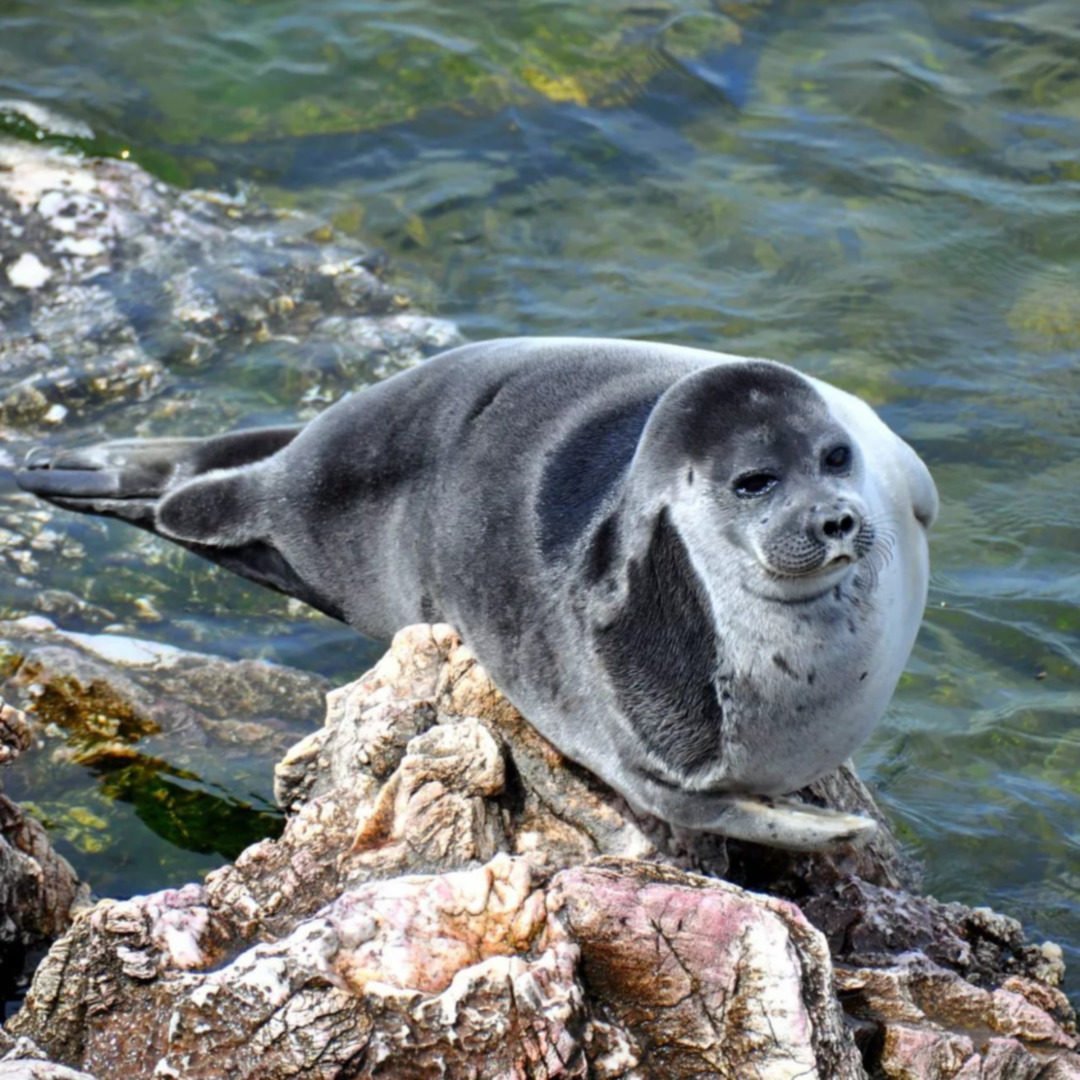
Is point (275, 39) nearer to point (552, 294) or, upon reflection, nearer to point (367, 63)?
point (367, 63)

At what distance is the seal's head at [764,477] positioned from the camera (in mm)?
4582

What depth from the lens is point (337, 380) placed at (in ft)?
29.1

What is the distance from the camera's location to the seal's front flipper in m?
4.97

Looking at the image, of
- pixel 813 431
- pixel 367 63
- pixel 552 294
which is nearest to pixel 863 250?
pixel 552 294

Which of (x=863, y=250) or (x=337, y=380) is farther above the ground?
(x=863, y=250)

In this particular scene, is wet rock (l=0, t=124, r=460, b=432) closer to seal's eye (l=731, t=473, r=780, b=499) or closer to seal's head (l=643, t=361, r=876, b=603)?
seal's head (l=643, t=361, r=876, b=603)

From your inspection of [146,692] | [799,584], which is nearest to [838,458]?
[799,584]

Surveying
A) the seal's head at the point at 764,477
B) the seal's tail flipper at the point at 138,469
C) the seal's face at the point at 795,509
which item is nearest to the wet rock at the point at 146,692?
the seal's tail flipper at the point at 138,469

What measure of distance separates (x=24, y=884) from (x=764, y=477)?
2.46 meters

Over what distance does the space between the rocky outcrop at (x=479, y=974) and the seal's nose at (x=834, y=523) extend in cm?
98

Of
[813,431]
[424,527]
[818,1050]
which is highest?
[813,431]

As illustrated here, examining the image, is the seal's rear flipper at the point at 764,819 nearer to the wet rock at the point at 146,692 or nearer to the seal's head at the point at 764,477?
the seal's head at the point at 764,477

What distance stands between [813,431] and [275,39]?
7674 millimetres

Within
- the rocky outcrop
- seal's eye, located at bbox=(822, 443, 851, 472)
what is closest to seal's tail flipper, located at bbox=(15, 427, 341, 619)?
the rocky outcrop
